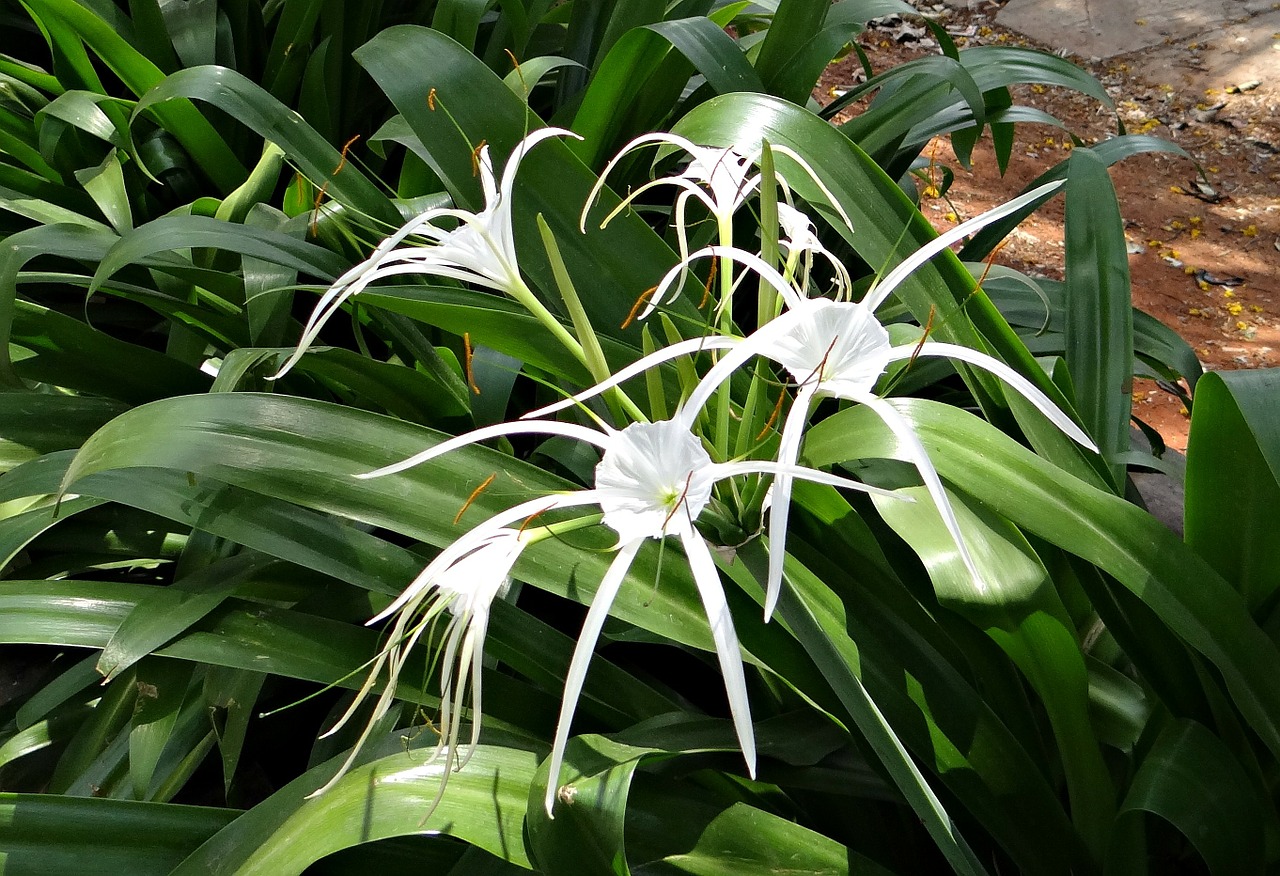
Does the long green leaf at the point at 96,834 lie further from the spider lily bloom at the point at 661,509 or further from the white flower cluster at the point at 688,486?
the spider lily bloom at the point at 661,509

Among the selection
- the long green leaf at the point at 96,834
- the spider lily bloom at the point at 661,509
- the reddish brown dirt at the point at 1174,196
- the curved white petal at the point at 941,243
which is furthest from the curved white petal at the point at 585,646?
the reddish brown dirt at the point at 1174,196

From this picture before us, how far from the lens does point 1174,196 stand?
2.87m

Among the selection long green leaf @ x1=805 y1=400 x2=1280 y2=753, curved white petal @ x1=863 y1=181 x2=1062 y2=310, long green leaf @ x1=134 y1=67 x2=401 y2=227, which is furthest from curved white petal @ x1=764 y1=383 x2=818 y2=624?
long green leaf @ x1=134 y1=67 x2=401 y2=227

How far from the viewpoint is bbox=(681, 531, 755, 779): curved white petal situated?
0.40m

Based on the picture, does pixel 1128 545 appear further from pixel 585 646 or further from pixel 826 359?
pixel 585 646

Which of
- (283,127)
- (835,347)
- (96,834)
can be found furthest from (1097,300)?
(96,834)

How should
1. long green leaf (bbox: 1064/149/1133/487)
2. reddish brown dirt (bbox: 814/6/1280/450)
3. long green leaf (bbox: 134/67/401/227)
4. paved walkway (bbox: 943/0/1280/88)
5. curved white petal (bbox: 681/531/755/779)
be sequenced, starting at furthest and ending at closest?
paved walkway (bbox: 943/0/1280/88)
reddish brown dirt (bbox: 814/6/1280/450)
long green leaf (bbox: 134/67/401/227)
long green leaf (bbox: 1064/149/1133/487)
curved white petal (bbox: 681/531/755/779)

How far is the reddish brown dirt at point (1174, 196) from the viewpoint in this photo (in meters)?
2.35

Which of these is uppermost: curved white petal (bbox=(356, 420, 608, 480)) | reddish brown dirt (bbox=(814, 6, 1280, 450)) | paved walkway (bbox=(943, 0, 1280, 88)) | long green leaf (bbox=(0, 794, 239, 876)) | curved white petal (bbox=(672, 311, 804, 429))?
curved white petal (bbox=(672, 311, 804, 429))

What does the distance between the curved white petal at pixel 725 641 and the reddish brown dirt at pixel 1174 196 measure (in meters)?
1.81

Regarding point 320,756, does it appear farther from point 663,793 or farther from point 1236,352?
point 1236,352

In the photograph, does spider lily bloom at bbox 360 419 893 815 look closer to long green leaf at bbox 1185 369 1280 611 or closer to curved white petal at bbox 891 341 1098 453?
curved white petal at bbox 891 341 1098 453

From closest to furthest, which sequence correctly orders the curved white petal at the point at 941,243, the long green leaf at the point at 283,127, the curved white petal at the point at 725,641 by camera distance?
the curved white petal at the point at 725,641, the curved white petal at the point at 941,243, the long green leaf at the point at 283,127

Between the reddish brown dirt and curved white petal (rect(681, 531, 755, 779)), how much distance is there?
1.81 meters
